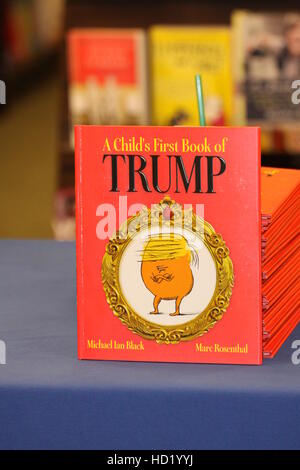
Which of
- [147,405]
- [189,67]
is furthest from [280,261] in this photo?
[189,67]

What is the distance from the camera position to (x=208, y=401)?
1.30 meters

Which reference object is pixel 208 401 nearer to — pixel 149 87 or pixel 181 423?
pixel 181 423

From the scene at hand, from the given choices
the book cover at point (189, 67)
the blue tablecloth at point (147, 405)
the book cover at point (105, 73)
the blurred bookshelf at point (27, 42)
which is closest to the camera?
the blue tablecloth at point (147, 405)

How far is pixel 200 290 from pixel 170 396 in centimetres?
15

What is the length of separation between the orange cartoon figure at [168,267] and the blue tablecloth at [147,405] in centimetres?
10

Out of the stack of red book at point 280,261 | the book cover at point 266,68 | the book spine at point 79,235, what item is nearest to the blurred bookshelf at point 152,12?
the book cover at point 266,68

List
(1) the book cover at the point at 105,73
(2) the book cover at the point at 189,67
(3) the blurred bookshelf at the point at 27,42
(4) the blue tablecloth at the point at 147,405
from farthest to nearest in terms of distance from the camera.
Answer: (3) the blurred bookshelf at the point at 27,42, (1) the book cover at the point at 105,73, (2) the book cover at the point at 189,67, (4) the blue tablecloth at the point at 147,405

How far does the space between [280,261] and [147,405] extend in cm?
28

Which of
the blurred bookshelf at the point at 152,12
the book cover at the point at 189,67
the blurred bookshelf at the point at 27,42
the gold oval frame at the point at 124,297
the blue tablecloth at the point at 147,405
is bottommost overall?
the blue tablecloth at the point at 147,405

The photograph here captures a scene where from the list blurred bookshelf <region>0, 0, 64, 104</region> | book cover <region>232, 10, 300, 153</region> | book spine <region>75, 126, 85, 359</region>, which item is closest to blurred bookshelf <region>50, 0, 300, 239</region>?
book cover <region>232, 10, 300, 153</region>

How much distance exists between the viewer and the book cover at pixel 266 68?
13.0 ft

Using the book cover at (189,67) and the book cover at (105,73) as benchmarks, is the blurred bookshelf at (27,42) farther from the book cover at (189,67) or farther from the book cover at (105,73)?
the book cover at (189,67)

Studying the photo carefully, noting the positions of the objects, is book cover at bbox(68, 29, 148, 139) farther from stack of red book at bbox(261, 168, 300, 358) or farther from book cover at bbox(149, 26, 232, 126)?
stack of red book at bbox(261, 168, 300, 358)

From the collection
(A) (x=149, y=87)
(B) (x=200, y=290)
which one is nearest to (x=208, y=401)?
(B) (x=200, y=290)
